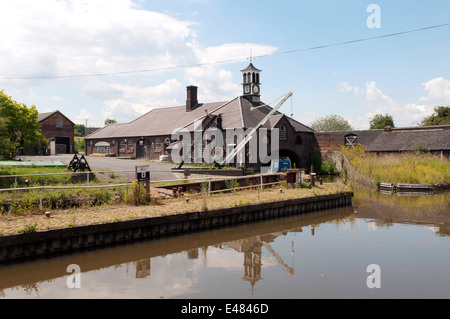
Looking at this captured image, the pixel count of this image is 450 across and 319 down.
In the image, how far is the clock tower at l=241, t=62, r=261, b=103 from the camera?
39.9 metres

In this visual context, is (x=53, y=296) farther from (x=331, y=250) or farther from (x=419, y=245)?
(x=419, y=245)

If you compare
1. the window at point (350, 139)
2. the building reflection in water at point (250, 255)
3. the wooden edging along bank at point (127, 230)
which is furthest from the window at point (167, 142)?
the building reflection in water at point (250, 255)

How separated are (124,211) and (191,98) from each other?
107 feet

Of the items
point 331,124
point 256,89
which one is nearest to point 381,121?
point 331,124

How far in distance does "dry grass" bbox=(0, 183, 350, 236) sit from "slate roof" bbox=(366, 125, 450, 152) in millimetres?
24668

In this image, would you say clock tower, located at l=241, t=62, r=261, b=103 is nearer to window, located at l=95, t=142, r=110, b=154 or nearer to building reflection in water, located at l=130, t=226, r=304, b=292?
window, located at l=95, t=142, r=110, b=154

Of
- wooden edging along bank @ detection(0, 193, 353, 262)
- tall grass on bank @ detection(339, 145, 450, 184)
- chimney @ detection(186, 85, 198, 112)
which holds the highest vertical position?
chimney @ detection(186, 85, 198, 112)

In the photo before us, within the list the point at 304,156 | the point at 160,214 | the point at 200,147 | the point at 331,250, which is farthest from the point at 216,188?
the point at 304,156

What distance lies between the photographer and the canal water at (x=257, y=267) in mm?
8539

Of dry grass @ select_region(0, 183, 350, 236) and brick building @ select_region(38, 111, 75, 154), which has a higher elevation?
brick building @ select_region(38, 111, 75, 154)

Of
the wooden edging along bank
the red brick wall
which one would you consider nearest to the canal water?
the wooden edging along bank

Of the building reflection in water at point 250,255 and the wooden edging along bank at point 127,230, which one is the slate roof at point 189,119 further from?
the building reflection in water at point 250,255

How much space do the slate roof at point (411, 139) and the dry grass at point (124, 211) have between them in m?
24.7
